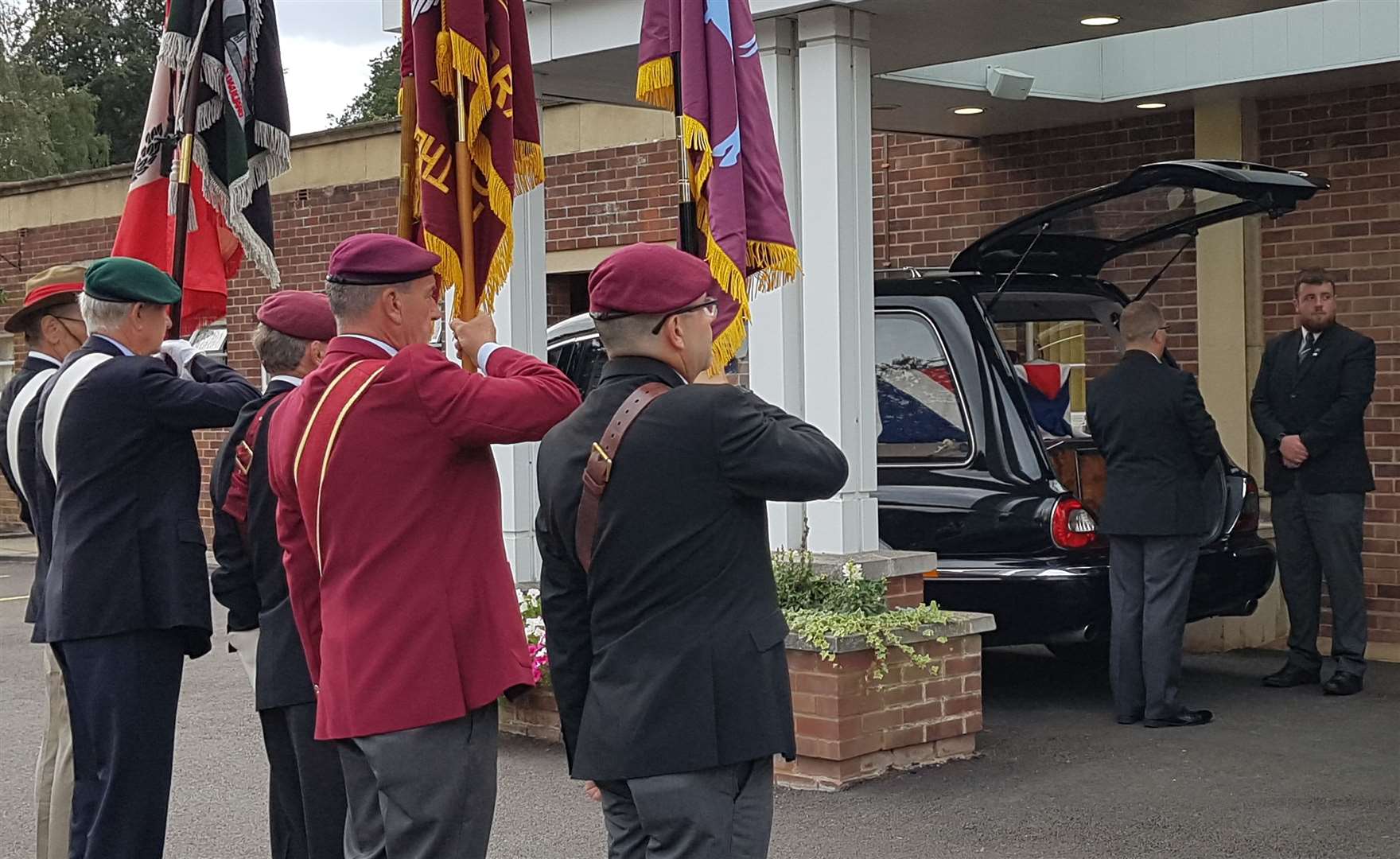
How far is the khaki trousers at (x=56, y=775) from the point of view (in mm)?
5422

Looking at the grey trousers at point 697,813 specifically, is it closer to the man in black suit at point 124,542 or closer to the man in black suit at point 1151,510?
the man in black suit at point 124,542

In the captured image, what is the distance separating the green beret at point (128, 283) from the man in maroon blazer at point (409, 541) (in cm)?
134

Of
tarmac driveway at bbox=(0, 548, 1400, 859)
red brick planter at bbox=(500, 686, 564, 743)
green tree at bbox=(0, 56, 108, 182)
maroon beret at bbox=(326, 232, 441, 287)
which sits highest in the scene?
green tree at bbox=(0, 56, 108, 182)

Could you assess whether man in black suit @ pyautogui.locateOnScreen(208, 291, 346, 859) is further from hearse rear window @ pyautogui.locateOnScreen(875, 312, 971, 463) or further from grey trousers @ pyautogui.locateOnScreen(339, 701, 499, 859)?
hearse rear window @ pyautogui.locateOnScreen(875, 312, 971, 463)

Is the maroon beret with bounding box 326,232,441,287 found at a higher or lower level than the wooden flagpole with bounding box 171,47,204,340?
lower

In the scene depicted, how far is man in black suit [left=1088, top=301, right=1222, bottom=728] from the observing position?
7914 mm

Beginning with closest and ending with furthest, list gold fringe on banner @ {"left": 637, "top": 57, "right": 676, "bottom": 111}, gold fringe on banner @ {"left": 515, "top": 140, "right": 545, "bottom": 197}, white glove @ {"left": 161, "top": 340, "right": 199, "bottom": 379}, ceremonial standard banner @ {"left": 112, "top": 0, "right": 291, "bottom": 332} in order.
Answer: gold fringe on banner @ {"left": 515, "top": 140, "right": 545, "bottom": 197}
white glove @ {"left": 161, "top": 340, "right": 199, "bottom": 379}
ceremonial standard banner @ {"left": 112, "top": 0, "right": 291, "bottom": 332}
gold fringe on banner @ {"left": 637, "top": 57, "right": 676, "bottom": 111}

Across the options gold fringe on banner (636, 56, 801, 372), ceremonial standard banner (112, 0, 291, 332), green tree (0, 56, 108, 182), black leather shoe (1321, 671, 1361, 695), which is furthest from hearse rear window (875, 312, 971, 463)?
green tree (0, 56, 108, 182)

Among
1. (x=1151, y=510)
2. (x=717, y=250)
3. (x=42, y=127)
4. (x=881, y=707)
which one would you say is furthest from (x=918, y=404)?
(x=42, y=127)

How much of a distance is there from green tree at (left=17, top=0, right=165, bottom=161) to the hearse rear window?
43.9 metres

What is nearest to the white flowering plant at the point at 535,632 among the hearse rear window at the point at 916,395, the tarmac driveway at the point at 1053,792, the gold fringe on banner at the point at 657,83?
the tarmac driveway at the point at 1053,792

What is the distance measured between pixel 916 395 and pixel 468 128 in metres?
4.28

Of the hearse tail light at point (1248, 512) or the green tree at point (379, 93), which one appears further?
the green tree at point (379, 93)

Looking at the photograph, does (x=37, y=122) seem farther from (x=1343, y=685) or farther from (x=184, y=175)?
(x=184, y=175)
